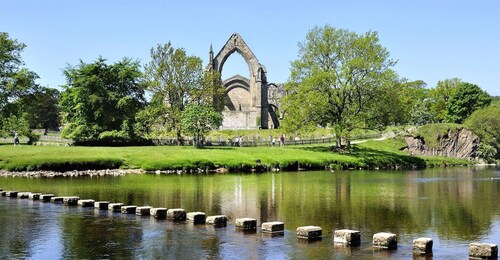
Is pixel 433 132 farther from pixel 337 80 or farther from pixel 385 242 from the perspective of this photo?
pixel 385 242

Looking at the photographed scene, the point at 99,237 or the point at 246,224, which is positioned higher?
the point at 246,224

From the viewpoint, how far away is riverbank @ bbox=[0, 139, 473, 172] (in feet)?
194

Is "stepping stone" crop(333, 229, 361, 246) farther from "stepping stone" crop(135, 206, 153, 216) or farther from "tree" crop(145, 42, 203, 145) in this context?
"tree" crop(145, 42, 203, 145)

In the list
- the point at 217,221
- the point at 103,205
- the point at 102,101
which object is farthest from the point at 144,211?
the point at 102,101

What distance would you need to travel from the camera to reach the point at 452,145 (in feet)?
325

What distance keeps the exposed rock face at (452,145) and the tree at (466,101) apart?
121 feet

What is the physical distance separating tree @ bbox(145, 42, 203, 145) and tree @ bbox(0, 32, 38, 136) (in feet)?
51.2

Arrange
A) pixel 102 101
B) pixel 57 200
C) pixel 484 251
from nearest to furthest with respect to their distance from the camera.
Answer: pixel 484 251
pixel 57 200
pixel 102 101

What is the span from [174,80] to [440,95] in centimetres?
9528

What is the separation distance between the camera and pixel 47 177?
175ft

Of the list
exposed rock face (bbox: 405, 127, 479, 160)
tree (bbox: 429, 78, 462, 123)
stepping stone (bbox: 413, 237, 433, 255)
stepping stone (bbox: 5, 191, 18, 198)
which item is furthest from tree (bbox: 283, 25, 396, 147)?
tree (bbox: 429, 78, 462, 123)

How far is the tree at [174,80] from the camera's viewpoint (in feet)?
274

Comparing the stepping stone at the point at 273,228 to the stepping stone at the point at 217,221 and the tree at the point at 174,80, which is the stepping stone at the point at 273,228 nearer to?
the stepping stone at the point at 217,221

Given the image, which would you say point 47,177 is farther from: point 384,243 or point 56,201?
point 384,243
